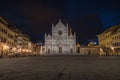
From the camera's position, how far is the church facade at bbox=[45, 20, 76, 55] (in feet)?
371

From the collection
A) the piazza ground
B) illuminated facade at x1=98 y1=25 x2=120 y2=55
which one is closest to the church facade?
illuminated facade at x1=98 y1=25 x2=120 y2=55

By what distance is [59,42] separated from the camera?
4515 inches

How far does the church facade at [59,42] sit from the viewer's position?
371ft

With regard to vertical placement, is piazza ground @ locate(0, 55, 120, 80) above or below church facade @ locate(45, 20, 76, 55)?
below

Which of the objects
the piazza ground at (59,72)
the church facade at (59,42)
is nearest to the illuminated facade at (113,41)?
the church facade at (59,42)

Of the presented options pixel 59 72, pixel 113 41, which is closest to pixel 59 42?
pixel 113 41

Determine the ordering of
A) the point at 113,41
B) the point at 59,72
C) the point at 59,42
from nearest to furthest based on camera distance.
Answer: the point at 59,72 → the point at 113,41 → the point at 59,42

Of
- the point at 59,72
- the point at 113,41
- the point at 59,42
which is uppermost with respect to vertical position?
the point at 59,42

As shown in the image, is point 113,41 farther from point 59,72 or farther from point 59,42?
point 59,72

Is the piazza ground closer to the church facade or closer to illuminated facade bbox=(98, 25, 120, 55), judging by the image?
illuminated facade bbox=(98, 25, 120, 55)

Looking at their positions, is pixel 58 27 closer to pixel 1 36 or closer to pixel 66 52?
pixel 66 52

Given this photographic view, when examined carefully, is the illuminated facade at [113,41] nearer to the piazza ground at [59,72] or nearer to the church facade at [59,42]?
the church facade at [59,42]

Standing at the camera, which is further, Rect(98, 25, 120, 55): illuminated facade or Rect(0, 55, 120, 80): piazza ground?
Rect(98, 25, 120, 55): illuminated facade

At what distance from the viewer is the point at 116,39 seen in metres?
79.8
